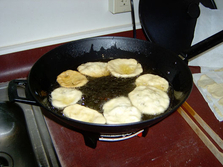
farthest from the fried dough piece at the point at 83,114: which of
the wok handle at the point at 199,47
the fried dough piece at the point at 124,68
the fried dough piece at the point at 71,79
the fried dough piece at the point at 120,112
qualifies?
the wok handle at the point at 199,47

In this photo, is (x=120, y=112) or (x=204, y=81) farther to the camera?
(x=204, y=81)

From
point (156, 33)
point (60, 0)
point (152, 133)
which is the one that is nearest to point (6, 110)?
point (60, 0)

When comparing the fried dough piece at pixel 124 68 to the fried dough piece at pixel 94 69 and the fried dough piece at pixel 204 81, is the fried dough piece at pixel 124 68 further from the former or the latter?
the fried dough piece at pixel 204 81

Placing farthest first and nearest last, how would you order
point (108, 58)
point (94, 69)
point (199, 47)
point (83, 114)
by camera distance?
1. point (108, 58)
2. point (94, 69)
3. point (199, 47)
4. point (83, 114)

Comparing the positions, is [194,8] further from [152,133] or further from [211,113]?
[152,133]

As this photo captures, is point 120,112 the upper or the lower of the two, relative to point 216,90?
upper

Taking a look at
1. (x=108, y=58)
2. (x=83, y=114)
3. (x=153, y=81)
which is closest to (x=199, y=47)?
(x=153, y=81)

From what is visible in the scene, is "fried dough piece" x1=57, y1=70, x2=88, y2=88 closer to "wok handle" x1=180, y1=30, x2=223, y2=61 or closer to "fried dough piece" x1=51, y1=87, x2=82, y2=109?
"fried dough piece" x1=51, y1=87, x2=82, y2=109

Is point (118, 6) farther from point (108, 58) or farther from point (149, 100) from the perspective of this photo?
point (149, 100)

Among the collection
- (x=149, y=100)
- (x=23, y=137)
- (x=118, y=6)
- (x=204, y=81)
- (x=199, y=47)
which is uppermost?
(x=118, y=6)
